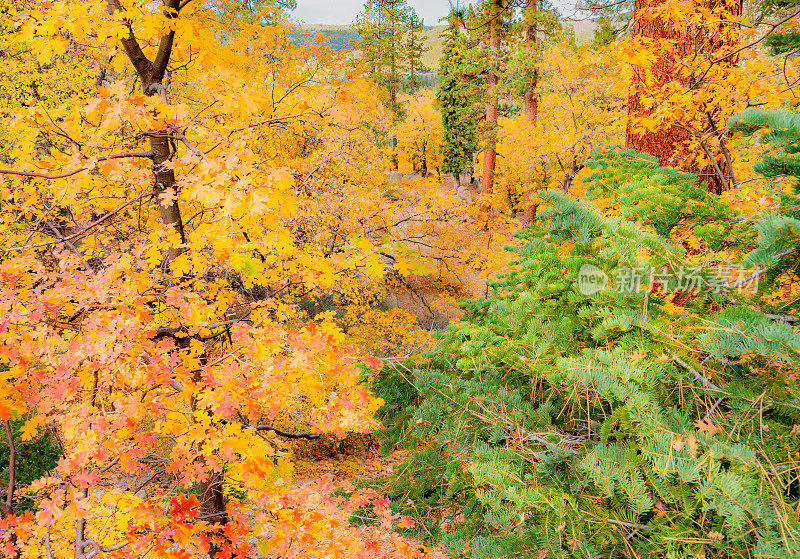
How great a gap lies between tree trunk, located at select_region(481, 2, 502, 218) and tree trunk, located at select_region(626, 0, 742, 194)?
10827mm

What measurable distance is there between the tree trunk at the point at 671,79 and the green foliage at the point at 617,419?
2429 millimetres

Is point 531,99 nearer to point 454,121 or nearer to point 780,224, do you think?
point 454,121

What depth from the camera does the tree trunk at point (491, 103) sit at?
16752 millimetres

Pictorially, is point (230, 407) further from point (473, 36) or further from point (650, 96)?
point (473, 36)

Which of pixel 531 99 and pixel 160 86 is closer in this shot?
pixel 160 86

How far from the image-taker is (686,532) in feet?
5.21

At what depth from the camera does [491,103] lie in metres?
17.7

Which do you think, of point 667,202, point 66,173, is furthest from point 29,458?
point 667,202

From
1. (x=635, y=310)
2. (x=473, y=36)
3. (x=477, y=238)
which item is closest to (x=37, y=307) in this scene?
(x=635, y=310)

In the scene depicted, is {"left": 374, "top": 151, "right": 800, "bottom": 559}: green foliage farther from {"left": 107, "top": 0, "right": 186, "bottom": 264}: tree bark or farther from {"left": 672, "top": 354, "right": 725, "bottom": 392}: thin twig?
{"left": 107, "top": 0, "right": 186, "bottom": 264}: tree bark

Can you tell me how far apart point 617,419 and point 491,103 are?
17.9m

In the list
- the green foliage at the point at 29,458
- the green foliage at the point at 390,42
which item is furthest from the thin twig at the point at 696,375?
the green foliage at the point at 390,42

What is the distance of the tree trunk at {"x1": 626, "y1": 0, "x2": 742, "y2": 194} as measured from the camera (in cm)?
509

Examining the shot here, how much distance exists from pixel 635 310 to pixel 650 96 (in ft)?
13.4
